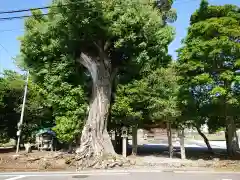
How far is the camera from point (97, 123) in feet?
54.8

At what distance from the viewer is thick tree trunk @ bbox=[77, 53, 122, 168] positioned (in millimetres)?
15688

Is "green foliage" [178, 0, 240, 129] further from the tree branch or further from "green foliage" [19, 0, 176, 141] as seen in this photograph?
the tree branch

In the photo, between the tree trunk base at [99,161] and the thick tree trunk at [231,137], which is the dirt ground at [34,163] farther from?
the thick tree trunk at [231,137]

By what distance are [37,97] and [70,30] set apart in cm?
827

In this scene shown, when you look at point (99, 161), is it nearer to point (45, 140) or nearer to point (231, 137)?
point (231, 137)

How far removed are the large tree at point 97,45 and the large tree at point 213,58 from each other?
3153 millimetres

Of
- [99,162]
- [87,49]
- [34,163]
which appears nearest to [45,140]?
[34,163]

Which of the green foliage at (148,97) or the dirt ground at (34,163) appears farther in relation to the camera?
the green foliage at (148,97)

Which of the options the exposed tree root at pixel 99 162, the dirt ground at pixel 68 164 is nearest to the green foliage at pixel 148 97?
the dirt ground at pixel 68 164

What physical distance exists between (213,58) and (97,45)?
7833 mm

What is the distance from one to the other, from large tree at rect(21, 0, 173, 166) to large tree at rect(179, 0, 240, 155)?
315 cm

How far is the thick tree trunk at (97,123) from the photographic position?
15.7 meters

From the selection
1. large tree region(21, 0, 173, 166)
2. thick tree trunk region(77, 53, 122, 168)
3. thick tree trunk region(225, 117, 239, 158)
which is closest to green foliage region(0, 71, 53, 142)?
large tree region(21, 0, 173, 166)

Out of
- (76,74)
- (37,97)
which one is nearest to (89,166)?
(76,74)
